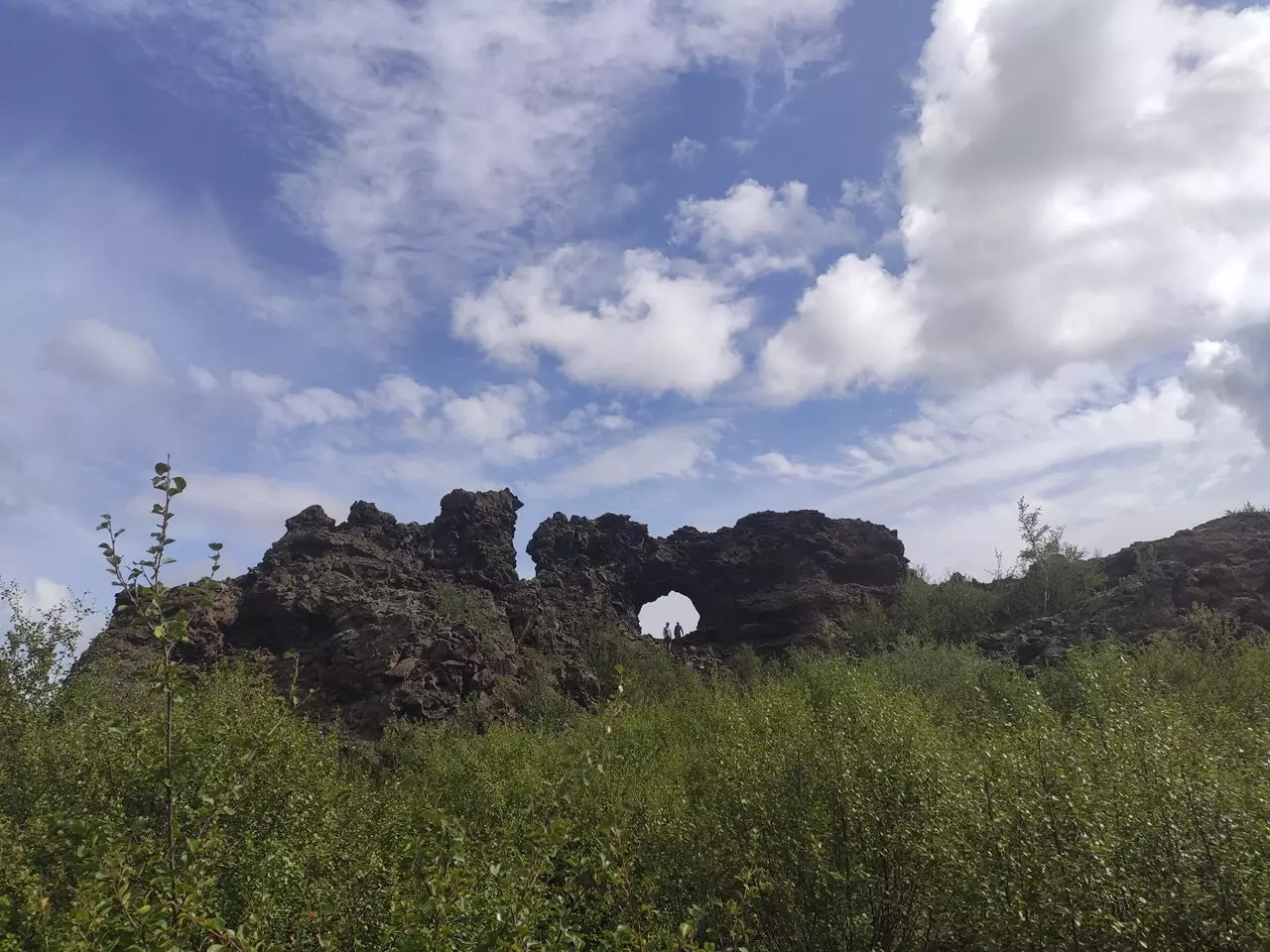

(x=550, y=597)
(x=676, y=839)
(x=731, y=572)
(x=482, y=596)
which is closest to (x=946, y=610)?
(x=731, y=572)

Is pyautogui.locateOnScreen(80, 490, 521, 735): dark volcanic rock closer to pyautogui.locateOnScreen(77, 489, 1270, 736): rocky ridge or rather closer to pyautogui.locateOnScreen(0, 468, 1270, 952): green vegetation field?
pyautogui.locateOnScreen(77, 489, 1270, 736): rocky ridge

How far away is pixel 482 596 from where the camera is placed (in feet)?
198

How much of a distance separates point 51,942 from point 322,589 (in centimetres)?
4403

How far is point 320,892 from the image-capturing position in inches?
429

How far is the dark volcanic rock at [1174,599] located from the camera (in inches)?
1650

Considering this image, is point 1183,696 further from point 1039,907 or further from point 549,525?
point 549,525

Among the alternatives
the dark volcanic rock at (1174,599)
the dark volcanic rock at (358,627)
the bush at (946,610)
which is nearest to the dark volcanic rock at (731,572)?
the bush at (946,610)

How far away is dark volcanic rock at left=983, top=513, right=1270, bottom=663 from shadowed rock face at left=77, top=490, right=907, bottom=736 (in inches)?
823

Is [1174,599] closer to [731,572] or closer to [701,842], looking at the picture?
[731,572]

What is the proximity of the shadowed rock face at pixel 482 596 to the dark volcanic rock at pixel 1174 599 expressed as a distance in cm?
2091

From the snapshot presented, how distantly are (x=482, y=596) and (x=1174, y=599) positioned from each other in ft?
155

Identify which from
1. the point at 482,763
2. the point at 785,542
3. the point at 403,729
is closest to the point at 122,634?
the point at 403,729

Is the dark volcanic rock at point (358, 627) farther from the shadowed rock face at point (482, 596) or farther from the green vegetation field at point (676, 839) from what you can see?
the green vegetation field at point (676, 839)

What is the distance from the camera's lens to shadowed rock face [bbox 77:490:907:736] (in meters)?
41.8
